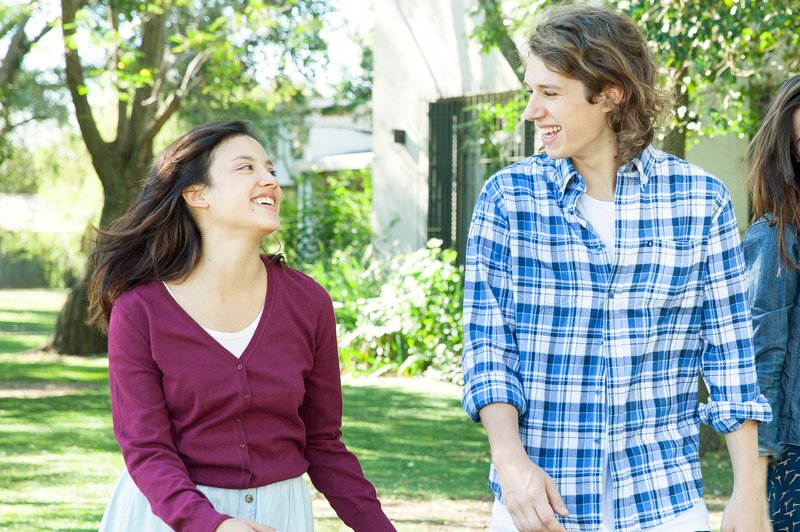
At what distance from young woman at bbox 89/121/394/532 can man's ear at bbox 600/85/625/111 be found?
102cm

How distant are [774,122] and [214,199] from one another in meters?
1.71

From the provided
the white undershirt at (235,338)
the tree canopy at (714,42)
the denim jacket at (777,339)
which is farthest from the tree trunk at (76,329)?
the denim jacket at (777,339)

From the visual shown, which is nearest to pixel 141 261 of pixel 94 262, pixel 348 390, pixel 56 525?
pixel 94 262

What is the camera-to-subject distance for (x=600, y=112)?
2777 millimetres

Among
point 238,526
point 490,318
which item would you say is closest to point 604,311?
point 490,318

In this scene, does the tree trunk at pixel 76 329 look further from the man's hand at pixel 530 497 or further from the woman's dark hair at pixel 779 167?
the man's hand at pixel 530 497

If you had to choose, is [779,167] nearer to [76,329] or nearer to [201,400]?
[201,400]

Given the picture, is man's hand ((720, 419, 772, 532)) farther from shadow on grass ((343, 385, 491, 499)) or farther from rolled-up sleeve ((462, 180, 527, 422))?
shadow on grass ((343, 385, 491, 499))

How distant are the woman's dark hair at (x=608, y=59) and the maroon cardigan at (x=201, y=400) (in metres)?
1.11

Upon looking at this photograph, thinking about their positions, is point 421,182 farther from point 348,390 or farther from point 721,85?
point 721,85

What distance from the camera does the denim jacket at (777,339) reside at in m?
3.19

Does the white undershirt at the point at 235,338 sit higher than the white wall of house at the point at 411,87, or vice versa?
the white wall of house at the point at 411,87

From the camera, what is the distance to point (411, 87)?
51.2ft

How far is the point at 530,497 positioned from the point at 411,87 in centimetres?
1346
